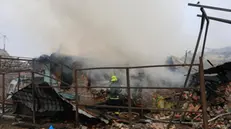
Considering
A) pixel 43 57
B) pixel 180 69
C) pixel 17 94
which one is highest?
pixel 43 57

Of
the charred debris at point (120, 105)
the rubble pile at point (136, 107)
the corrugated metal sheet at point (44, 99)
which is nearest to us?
the charred debris at point (120, 105)

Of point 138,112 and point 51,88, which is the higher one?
point 51,88

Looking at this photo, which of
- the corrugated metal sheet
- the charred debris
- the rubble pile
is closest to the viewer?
the charred debris

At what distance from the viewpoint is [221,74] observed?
8039mm

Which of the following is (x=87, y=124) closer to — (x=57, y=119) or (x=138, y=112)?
(x=57, y=119)

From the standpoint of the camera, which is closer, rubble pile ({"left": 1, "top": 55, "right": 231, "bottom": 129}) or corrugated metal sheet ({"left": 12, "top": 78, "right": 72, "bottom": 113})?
rubble pile ({"left": 1, "top": 55, "right": 231, "bottom": 129})

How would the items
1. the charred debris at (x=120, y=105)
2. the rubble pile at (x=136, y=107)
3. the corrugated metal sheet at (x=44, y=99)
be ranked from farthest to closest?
the corrugated metal sheet at (x=44, y=99) < the rubble pile at (x=136, y=107) < the charred debris at (x=120, y=105)

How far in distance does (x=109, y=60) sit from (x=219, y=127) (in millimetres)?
6700

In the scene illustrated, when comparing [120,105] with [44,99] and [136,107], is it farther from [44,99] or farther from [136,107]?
[44,99]

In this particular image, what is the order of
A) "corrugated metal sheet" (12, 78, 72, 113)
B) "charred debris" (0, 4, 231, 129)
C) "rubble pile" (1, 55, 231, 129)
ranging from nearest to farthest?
1. "charred debris" (0, 4, 231, 129)
2. "rubble pile" (1, 55, 231, 129)
3. "corrugated metal sheet" (12, 78, 72, 113)

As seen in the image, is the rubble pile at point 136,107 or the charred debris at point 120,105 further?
the rubble pile at point 136,107

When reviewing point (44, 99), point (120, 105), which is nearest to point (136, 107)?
point (120, 105)

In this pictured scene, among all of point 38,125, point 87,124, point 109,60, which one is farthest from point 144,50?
point 38,125

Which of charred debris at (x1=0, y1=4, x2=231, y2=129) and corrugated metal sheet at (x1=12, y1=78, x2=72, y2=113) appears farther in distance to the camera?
corrugated metal sheet at (x1=12, y1=78, x2=72, y2=113)
